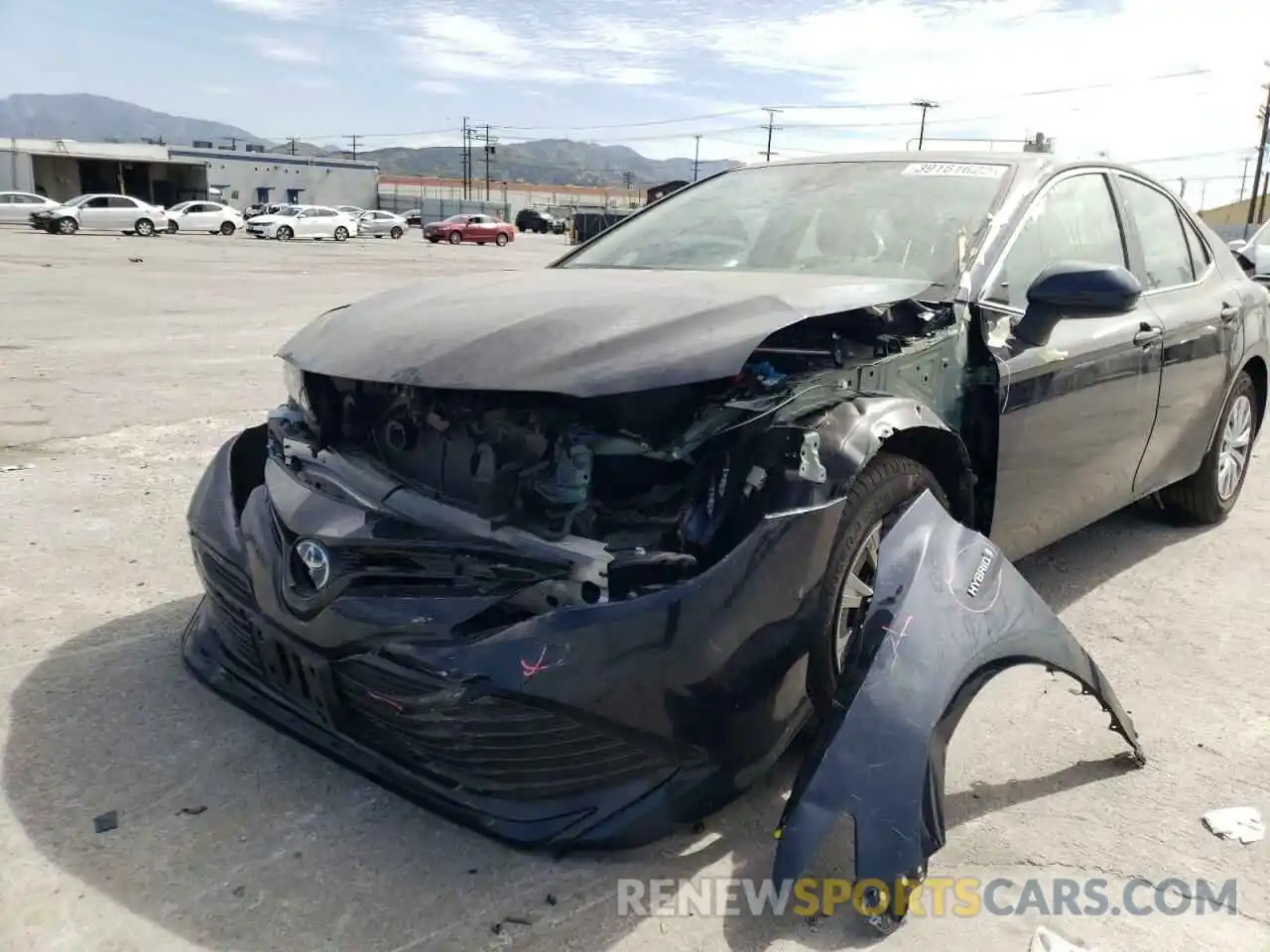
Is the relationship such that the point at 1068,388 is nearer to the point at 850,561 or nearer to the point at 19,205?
the point at 850,561

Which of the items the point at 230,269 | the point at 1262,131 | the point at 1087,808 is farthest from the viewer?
the point at 1262,131

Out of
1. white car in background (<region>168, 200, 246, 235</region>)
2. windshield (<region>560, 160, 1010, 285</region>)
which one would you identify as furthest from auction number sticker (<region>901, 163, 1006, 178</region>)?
white car in background (<region>168, 200, 246, 235</region>)

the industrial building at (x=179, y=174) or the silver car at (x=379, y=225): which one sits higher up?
the industrial building at (x=179, y=174)

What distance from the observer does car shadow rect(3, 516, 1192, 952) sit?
2119mm

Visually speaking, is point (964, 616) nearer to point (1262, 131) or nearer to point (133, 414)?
point (133, 414)

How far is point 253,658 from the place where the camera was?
8.66ft

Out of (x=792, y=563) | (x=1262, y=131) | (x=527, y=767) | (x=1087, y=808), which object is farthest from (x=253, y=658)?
(x=1262, y=131)

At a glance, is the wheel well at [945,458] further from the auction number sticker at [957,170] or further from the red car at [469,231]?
the red car at [469,231]

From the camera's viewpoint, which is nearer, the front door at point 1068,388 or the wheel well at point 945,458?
the wheel well at point 945,458

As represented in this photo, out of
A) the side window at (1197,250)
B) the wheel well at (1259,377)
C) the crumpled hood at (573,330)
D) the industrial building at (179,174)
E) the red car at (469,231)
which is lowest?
the red car at (469,231)

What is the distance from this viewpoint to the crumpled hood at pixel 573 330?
2301mm

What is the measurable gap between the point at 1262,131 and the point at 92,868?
200 feet

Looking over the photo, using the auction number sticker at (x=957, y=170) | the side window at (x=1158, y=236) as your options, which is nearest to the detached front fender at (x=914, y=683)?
the auction number sticker at (x=957, y=170)

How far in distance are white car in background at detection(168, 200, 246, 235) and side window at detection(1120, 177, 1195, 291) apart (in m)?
41.2
